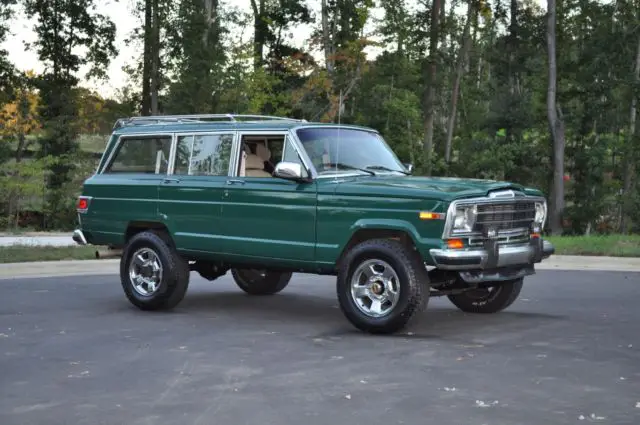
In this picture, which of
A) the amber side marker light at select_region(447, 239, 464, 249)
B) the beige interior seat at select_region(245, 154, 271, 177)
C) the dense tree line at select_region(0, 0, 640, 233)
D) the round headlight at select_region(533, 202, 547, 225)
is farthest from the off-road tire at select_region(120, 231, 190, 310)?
the dense tree line at select_region(0, 0, 640, 233)

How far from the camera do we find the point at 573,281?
14695 mm

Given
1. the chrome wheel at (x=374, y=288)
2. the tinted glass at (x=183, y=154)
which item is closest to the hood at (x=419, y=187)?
the chrome wheel at (x=374, y=288)

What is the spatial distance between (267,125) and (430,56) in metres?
34.9

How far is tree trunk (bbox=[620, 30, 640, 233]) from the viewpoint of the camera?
1564 inches

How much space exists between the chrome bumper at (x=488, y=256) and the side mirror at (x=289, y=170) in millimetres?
1688

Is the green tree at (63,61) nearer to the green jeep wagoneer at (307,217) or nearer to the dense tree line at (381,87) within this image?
the dense tree line at (381,87)

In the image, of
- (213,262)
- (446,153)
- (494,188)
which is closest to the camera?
(494,188)

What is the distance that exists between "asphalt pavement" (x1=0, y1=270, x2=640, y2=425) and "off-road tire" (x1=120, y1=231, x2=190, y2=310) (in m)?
0.21

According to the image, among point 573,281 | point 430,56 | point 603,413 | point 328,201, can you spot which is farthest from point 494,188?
point 430,56

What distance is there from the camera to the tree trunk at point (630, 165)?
39.7 meters

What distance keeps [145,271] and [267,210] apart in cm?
206

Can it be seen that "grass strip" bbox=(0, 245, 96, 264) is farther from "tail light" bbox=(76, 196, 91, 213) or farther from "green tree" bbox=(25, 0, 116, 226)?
"green tree" bbox=(25, 0, 116, 226)

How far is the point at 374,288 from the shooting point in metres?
9.53

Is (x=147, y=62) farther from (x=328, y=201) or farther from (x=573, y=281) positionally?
(x=328, y=201)
